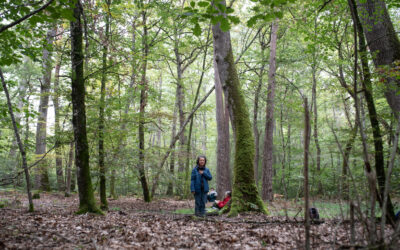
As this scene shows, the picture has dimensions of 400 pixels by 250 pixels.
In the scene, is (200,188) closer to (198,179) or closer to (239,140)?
(198,179)

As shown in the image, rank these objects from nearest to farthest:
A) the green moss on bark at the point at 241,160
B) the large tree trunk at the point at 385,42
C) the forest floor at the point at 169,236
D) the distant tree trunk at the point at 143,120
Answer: the forest floor at the point at 169,236 → the large tree trunk at the point at 385,42 → the green moss on bark at the point at 241,160 → the distant tree trunk at the point at 143,120

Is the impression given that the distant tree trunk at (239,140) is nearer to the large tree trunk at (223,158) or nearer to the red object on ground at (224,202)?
the red object on ground at (224,202)

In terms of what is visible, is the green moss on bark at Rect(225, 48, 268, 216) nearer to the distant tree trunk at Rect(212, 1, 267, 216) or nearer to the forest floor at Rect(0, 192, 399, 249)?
the distant tree trunk at Rect(212, 1, 267, 216)

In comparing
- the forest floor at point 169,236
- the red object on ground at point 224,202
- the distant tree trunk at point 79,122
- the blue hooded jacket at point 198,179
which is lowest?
the red object on ground at point 224,202

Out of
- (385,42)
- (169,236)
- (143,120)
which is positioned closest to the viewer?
(169,236)

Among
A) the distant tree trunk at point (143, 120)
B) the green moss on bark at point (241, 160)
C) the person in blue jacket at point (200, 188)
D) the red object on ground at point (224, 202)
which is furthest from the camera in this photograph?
the distant tree trunk at point (143, 120)

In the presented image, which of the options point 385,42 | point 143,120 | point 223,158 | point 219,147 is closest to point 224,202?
point 223,158

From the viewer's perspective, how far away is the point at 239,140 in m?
6.45

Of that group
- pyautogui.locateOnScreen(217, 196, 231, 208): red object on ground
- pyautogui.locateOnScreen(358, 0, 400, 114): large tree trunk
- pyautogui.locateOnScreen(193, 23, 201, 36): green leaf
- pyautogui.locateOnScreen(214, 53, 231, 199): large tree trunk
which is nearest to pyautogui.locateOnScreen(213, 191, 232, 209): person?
pyautogui.locateOnScreen(217, 196, 231, 208): red object on ground

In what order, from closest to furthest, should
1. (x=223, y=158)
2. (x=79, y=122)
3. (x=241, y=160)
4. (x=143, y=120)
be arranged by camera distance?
(x=79, y=122) → (x=241, y=160) → (x=143, y=120) → (x=223, y=158)

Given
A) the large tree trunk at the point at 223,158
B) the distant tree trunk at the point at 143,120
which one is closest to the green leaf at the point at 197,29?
the distant tree trunk at the point at 143,120

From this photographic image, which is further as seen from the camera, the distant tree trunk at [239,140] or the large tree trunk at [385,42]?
the distant tree trunk at [239,140]

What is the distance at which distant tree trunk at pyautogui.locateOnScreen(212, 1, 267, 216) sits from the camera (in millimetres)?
6023

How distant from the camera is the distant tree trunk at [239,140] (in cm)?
602
